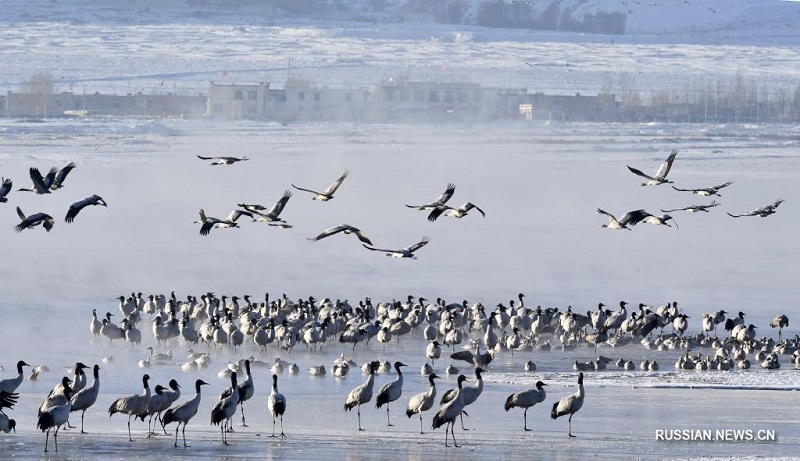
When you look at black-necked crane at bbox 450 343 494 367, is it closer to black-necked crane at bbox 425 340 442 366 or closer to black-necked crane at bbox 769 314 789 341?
black-necked crane at bbox 425 340 442 366

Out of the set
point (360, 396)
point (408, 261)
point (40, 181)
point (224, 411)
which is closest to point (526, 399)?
point (360, 396)

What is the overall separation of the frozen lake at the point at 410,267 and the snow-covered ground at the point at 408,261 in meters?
0.07

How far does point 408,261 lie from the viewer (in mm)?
31500

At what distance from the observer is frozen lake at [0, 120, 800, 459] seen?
15.8 metres

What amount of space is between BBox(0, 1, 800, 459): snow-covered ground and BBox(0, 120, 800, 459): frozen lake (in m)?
0.07

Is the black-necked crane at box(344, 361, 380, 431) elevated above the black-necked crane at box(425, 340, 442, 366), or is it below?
above

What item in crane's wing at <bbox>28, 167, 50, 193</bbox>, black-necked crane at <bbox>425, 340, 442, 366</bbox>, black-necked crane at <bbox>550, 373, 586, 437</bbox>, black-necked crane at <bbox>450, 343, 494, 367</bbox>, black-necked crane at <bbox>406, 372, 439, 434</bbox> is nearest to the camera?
black-necked crane at <bbox>550, 373, 586, 437</bbox>

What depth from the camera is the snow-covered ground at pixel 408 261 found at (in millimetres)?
15891

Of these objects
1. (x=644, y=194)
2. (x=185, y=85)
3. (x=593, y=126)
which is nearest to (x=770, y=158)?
(x=644, y=194)

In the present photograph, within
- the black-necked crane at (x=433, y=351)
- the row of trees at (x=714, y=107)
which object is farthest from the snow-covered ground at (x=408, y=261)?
the row of trees at (x=714, y=107)

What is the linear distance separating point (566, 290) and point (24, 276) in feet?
30.9

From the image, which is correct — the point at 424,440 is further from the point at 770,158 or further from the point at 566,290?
the point at 770,158

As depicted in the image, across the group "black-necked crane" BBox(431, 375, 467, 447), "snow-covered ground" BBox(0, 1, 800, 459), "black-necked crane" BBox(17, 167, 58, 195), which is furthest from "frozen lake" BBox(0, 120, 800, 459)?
"black-necked crane" BBox(17, 167, 58, 195)

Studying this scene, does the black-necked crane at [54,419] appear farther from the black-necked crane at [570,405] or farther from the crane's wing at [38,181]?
the crane's wing at [38,181]
